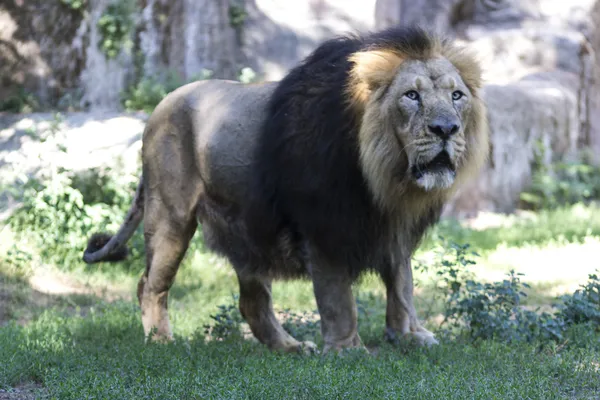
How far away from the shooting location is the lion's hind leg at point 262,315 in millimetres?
5738

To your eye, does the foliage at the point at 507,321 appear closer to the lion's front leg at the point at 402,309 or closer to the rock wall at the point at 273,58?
the lion's front leg at the point at 402,309

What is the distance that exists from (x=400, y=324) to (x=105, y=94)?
7.76m

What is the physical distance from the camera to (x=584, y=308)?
5762 mm

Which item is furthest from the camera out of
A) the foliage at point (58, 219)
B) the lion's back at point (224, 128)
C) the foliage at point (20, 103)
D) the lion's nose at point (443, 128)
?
the foliage at point (20, 103)

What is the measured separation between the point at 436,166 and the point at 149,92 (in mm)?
7321

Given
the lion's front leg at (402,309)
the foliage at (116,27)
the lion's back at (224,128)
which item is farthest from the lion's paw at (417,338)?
the foliage at (116,27)

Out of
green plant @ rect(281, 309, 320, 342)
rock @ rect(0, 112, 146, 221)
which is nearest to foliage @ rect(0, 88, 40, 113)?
rock @ rect(0, 112, 146, 221)

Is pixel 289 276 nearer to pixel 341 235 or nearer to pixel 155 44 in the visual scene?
pixel 341 235

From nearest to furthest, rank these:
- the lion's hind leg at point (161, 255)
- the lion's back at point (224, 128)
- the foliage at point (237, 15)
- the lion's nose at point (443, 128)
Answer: the lion's nose at point (443, 128) → the lion's back at point (224, 128) → the lion's hind leg at point (161, 255) → the foliage at point (237, 15)

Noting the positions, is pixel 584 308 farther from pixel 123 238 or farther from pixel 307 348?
pixel 123 238

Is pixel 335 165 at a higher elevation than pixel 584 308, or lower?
higher

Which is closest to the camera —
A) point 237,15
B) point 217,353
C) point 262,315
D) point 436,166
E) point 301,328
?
point 436,166

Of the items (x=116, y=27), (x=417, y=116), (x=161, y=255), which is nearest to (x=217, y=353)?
(x=161, y=255)

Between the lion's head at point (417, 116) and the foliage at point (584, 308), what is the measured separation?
5.03ft
